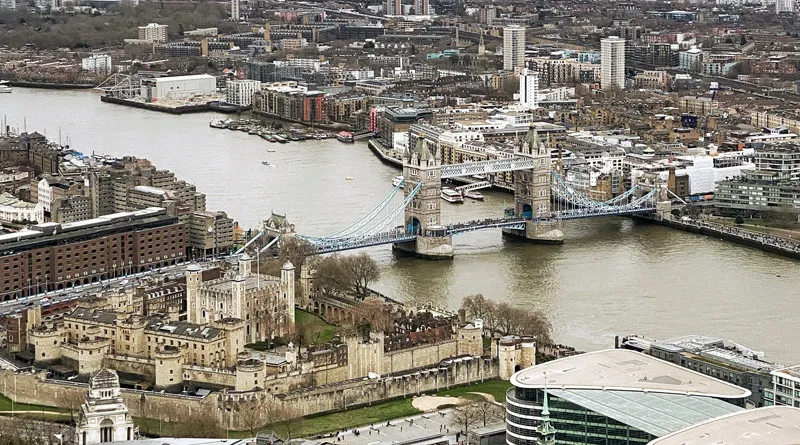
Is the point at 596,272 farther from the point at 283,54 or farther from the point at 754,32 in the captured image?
the point at 754,32

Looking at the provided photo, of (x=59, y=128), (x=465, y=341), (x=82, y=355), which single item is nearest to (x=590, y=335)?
(x=465, y=341)

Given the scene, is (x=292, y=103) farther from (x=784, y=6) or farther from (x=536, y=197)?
(x=784, y=6)

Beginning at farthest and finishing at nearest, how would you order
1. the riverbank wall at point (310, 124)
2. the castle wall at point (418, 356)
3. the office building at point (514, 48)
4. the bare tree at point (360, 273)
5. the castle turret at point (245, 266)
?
the office building at point (514, 48)
the riverbank wall at point (310, 124)
the bare tree at point (360, 273)
the castle turret at point (245, 266)
the castle wall at point (418, 356)

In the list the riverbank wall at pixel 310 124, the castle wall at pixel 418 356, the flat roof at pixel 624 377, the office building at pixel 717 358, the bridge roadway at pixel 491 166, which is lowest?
the riverbank wall at pixel 310 124

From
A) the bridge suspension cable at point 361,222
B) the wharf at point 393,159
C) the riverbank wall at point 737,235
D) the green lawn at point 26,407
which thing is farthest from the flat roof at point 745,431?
the wharf at point 393,159

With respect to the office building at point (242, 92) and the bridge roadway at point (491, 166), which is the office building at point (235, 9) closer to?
the office building at point (242, 92)

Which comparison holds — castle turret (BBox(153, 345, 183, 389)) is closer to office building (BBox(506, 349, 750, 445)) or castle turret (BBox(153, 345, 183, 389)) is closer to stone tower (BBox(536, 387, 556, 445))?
office building (BBox(506, 349, 750, 445))

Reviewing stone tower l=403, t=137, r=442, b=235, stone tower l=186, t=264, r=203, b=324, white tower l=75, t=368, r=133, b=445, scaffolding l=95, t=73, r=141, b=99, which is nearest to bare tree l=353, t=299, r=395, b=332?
stone tower l=186, t=264, r=203, b=324
